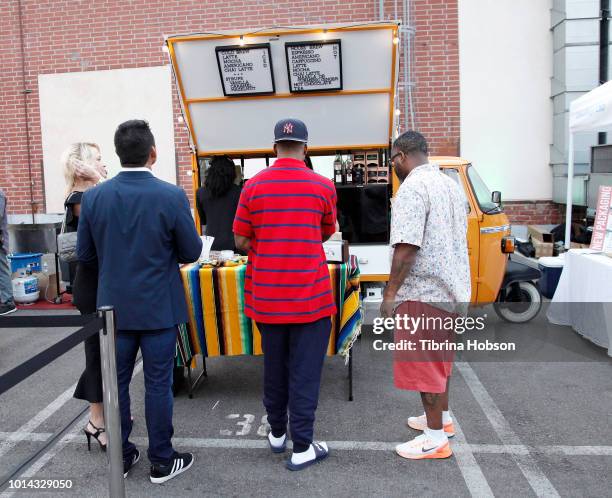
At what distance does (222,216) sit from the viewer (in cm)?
521

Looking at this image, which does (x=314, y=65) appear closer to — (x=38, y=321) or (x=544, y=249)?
(x=38, y=321)

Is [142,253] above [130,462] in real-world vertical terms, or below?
above

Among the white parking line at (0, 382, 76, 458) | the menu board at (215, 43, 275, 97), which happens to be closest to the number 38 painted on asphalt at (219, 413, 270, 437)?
the white parking line at (0, 382, 76, 458)

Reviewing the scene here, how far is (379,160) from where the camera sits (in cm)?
625

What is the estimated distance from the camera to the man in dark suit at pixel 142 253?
296cm

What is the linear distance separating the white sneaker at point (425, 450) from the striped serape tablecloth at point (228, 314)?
0.87 meters

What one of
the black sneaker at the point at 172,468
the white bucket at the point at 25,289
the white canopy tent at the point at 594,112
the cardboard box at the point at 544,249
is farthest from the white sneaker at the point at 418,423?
the white bucket at the point at 25,289

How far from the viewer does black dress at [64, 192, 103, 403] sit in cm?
328

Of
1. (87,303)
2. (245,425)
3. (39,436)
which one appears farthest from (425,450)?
(39,436)

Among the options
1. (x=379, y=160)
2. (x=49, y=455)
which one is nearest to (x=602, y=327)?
(x=379, y=160)

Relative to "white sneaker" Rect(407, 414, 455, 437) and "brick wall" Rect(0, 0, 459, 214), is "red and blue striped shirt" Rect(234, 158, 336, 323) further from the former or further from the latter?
"brick wall" Rect(0, 0, 459, 214)

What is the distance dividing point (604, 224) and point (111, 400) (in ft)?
17.1

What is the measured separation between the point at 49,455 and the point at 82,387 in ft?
1.56

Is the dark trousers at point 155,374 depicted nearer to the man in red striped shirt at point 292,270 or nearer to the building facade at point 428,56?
the man in red striped shirt at point 292,270
